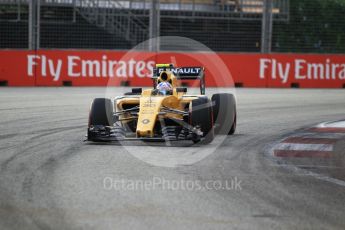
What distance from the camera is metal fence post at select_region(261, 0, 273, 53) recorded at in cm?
2306

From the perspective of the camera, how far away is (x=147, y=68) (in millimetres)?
22516

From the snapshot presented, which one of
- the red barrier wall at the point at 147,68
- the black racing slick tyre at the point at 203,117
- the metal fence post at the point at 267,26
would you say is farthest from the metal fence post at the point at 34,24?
the black racing slick tyre at the point at 203,117

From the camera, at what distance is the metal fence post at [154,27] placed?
74.1 ft

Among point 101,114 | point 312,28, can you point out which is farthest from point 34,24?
point 101,114

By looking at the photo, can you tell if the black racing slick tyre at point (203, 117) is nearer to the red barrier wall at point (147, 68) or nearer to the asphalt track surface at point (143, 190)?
the asphalt track surface at point (143, 190)

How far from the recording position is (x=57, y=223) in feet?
16.0

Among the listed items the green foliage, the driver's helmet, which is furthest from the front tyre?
the green foliage

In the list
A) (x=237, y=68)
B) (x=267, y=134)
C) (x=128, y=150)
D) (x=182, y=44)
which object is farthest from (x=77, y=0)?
(x=128, y=150)

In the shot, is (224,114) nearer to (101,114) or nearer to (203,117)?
(203,117)

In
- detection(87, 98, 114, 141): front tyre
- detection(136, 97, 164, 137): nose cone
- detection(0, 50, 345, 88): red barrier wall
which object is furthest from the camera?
detection(0, 50, 345, 88): red barrier wall

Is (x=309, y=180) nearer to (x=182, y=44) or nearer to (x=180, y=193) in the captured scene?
(x=180, y=193)

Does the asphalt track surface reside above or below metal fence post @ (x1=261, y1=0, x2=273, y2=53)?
below

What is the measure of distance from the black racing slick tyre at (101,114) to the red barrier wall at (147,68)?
481 inches

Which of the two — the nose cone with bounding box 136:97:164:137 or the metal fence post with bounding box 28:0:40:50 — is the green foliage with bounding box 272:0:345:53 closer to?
the metal fence post with bounding box 28:0:40:50
